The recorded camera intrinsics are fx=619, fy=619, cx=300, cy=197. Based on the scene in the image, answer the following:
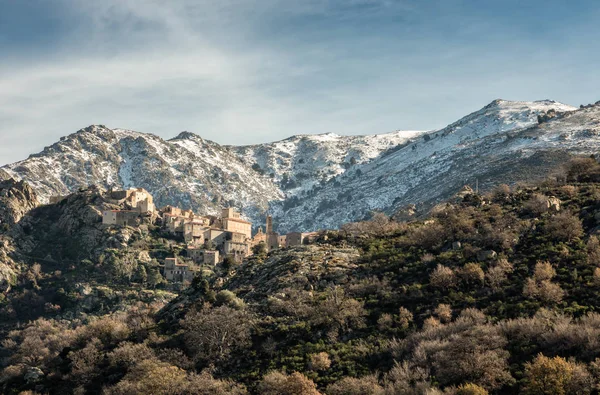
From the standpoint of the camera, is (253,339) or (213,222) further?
(213,222)

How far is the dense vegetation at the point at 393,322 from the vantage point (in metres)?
34.3

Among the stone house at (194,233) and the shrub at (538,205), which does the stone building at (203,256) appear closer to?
the stone house at (194,233)

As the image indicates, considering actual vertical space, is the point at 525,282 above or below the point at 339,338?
above

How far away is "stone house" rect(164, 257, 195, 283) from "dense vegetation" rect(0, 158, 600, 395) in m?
51.8

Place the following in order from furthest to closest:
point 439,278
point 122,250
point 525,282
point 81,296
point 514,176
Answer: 1. point 514,176
2. point 122,250
3. point 81,296
4. point 439,278
5. point 525,282

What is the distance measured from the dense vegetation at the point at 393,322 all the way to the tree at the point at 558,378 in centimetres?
6

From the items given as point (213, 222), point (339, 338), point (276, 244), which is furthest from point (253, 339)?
point (213, 222)

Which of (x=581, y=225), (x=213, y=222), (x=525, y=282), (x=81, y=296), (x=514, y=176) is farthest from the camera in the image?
(x=514, y=176)

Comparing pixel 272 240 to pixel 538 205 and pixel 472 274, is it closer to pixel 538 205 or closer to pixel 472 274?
pixel 538 205

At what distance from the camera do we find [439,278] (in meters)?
46.0

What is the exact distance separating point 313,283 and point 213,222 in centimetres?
9495

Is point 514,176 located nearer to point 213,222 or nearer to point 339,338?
point 213,222

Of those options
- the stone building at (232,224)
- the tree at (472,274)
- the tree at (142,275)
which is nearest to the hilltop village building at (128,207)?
the stone building at (232,224)

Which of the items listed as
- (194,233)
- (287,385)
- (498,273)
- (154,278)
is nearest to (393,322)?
(498,273)
